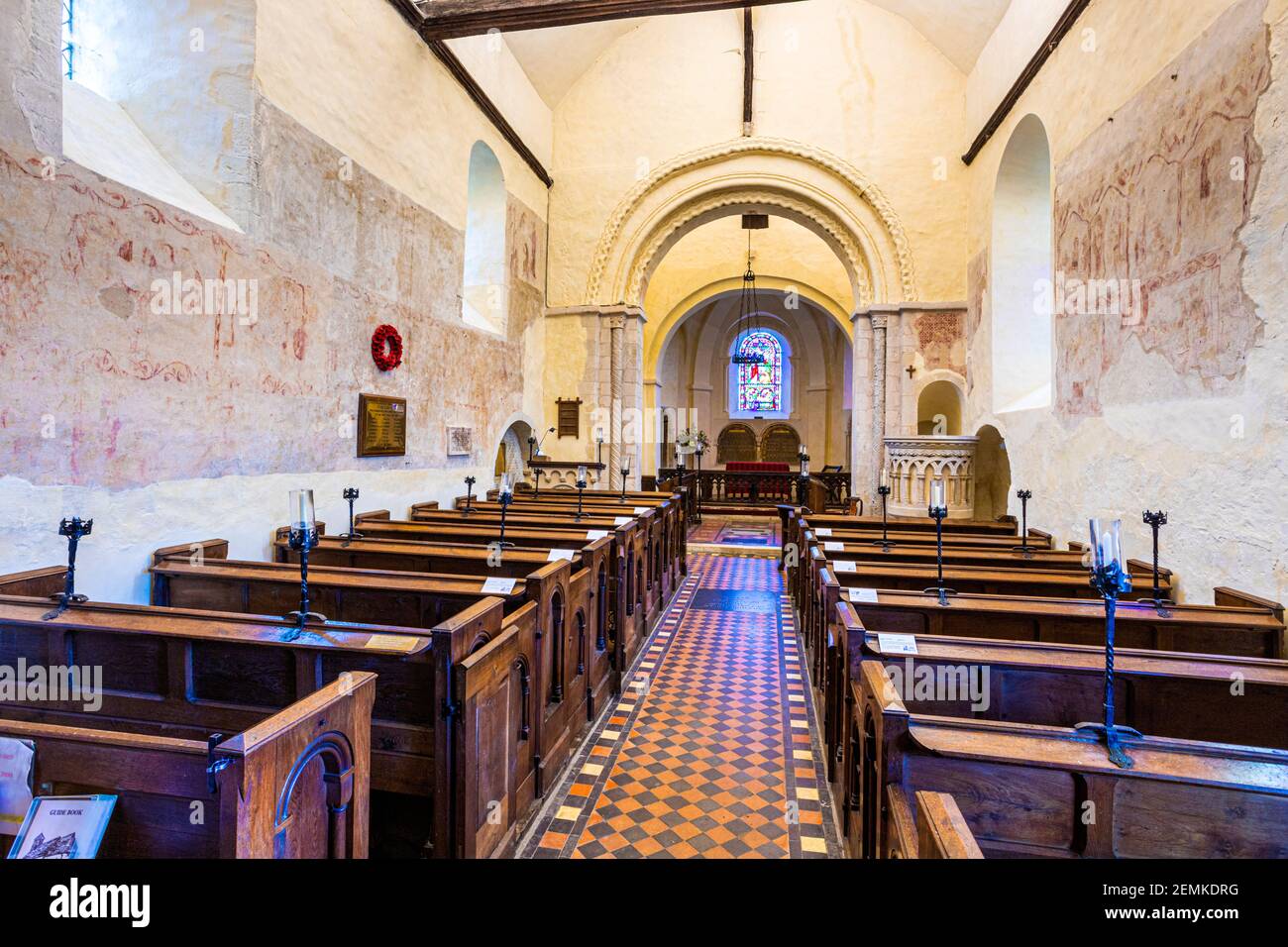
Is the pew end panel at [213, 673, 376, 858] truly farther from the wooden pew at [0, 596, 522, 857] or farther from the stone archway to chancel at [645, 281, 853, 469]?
the stone archway to chancel at [645, 281, 853, 469]

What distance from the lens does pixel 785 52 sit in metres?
10.7

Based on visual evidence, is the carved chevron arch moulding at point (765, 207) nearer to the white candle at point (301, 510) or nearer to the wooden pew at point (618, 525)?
the wooden pew at point (618, 525)

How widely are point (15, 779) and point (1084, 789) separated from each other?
2715 millimetres

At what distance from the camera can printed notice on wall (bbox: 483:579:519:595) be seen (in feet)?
11.0

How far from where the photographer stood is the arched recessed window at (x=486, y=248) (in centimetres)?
977

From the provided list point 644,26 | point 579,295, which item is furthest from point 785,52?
point 579,295

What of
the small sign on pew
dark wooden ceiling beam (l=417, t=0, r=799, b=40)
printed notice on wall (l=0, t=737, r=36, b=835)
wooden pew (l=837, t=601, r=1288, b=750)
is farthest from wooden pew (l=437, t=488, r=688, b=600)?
dark wooden ceiling beam (l=417, t=0, r=799, b=40)

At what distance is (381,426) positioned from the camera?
22.1ft

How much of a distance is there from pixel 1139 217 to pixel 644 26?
→ 9203 millimetres

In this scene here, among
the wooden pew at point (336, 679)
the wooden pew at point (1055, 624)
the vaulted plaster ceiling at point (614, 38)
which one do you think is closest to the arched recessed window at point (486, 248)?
the vaulted plaster ceiling at point (614, 38)

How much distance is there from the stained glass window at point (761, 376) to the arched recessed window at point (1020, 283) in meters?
14.5

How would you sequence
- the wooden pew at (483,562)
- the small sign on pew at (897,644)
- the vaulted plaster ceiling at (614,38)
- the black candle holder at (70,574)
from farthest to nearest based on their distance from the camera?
the vaulted plaster ceiling at (614,38), the wooden pew at (483,562), the black candle holder at (70,574), the small sign on pew at (897,644)
